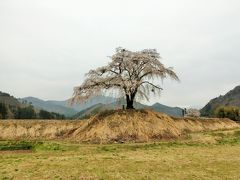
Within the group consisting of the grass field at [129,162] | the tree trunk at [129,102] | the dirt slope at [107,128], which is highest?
the tree trunk at [129,102]

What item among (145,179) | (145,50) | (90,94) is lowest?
(145,179)

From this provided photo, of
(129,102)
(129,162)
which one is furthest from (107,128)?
(129,162)

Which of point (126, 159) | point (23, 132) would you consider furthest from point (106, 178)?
point (23, 132)

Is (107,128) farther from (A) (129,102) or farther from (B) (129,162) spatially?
(B) (129,162)

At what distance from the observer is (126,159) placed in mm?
28219

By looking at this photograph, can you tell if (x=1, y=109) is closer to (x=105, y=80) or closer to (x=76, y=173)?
(x=105, y=80)

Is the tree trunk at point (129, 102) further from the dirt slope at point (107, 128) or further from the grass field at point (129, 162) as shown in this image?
the grass field at point (129, 162)

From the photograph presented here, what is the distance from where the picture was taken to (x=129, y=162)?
2683 cm

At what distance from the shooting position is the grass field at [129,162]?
22812 millimetres

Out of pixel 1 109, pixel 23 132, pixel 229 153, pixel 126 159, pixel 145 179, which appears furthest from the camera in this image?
pixel 1 109

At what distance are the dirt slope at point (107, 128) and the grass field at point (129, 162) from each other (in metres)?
3.95

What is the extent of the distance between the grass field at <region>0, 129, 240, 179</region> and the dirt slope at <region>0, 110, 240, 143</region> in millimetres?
3947

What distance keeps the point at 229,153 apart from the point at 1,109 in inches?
5162

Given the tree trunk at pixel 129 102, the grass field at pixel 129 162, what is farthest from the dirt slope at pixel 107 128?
the grass field at pixel 129 162
